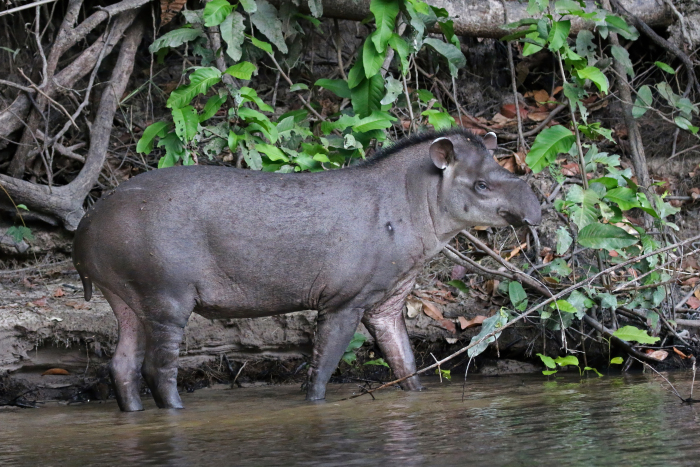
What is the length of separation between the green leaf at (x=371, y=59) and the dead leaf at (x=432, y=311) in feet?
6.43

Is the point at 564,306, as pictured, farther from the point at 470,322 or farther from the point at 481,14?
the point at 481,14

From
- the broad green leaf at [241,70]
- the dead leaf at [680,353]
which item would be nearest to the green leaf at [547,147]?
the dead leaf at [680,353]

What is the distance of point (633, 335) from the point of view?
21.5 feet

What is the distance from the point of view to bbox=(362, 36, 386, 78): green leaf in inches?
267

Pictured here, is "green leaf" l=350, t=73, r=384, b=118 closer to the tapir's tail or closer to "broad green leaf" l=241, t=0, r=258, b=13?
"broad green leaf" l=241, t=0, r=258, b=13

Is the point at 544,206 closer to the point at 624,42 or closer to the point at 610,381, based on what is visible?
the point at 610,381

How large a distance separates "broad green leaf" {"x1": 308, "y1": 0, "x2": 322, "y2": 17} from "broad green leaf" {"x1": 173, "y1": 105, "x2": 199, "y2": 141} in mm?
1685

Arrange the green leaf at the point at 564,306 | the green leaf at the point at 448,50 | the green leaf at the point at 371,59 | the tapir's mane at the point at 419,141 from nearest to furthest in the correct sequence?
the tapir's mane at the point at 419,141 < the green leaf at the point at 564,306 < the green leaf at the point at 371,59 < the green leaf at the point at 448,50

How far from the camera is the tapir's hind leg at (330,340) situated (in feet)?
19.1

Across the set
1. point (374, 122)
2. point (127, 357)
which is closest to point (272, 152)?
point (374, 122)

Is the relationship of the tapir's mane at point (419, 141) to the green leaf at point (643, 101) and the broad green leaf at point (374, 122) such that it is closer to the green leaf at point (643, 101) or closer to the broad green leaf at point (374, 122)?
the broad green leaf at point (374, 122)

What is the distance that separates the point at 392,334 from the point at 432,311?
90 centimetres

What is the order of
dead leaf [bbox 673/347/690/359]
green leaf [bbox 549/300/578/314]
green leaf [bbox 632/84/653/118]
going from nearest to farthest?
green leaf [bbox 549/300/578/314] < dead leaf [bbox 673/347/690/359] < green leaf [bbox 632/84/653/118]

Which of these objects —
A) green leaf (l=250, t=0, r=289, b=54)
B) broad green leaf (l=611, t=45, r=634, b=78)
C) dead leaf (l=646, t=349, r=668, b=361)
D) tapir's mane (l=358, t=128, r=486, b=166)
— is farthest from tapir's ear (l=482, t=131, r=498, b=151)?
broad green leaf (l=611, t=45, r=634, b=78)
